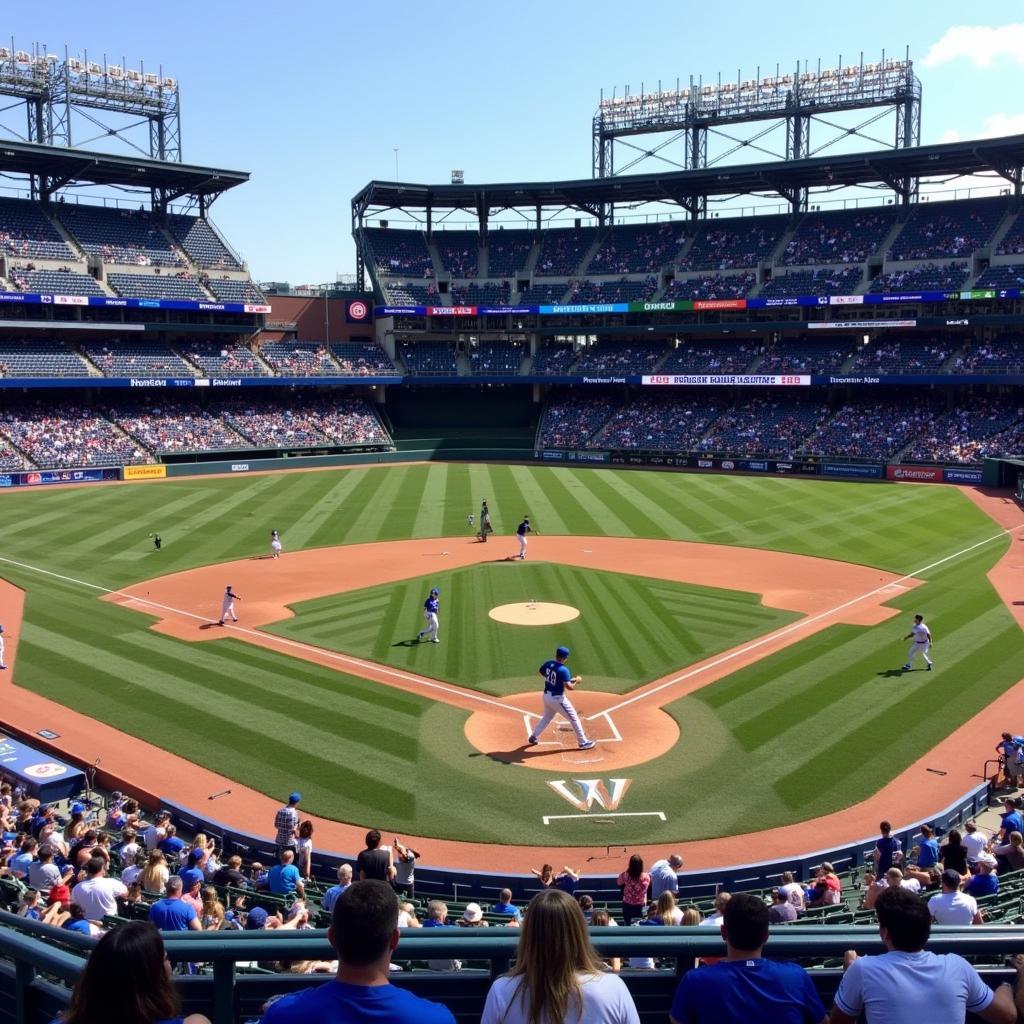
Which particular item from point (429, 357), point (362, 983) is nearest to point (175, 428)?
point (429, 357)

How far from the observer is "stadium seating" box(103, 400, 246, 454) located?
64562 millimetres

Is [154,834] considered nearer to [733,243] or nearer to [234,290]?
[234,290]

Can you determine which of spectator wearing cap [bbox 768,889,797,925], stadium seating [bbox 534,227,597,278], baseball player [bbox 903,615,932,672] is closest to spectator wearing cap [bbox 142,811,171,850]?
spectator wearing cap [bbox 768,889,797,925]

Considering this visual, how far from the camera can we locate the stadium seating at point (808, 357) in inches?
2677

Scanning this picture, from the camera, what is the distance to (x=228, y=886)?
1248 cm

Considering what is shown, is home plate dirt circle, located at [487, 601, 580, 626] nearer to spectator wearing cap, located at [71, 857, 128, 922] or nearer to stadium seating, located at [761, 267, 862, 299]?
spectator wearing cap, located at [71, 857, 128, 922]

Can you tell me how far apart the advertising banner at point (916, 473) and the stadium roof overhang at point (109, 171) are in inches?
1974

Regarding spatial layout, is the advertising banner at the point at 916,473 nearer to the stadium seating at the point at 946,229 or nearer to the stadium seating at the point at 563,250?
the stadium seating at the point at 946,229

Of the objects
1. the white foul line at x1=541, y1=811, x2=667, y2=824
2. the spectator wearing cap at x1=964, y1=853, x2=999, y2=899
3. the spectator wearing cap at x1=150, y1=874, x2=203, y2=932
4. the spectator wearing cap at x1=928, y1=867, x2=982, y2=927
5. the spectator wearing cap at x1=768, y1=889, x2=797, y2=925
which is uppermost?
the spectator wearing cap at x1=150, y1=874, x2=203, y2=932

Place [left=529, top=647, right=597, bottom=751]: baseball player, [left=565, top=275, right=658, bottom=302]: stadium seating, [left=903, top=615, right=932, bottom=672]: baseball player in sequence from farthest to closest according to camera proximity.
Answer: [left=565, top=275, right=658, bottom=302]: stadium seating < [left=903, top=615, right=932, bottom=672]: baseball player < [left=529, top=647, right=597, bottom=751]: baseball player

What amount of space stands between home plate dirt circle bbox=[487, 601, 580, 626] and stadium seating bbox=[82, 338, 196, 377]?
45734 millimetres

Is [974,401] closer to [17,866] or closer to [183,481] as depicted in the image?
[183,481]

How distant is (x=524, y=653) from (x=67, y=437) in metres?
46.8

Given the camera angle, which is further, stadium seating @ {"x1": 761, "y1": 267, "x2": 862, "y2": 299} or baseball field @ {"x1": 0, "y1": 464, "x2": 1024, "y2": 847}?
stadium seating @ {"x1": 761, "y1": 267, "x2": 862, "y2": 299}
